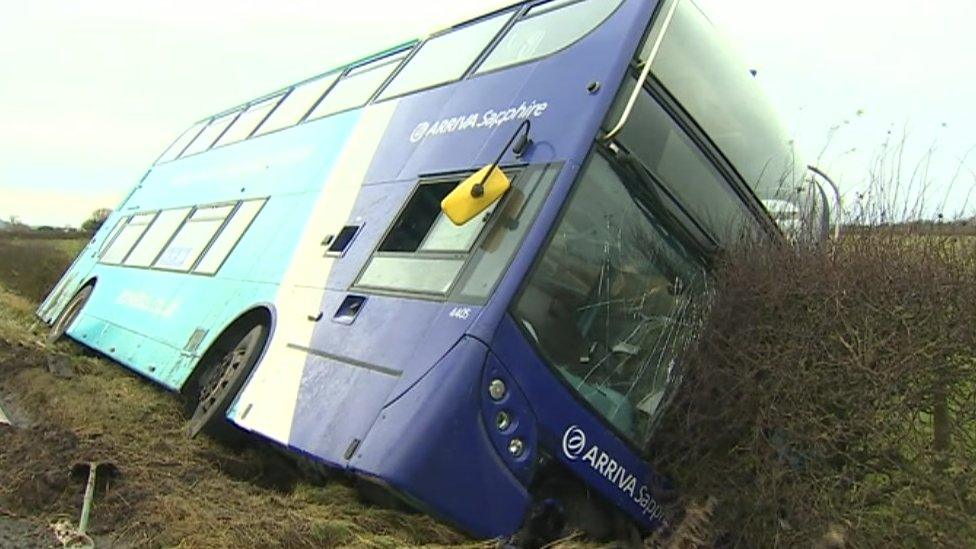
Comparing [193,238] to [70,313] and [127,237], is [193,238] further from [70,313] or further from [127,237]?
[70,313]

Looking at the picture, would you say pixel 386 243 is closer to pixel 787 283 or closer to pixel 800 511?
pixel 787 283

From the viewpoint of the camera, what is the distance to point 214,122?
44.9 feet

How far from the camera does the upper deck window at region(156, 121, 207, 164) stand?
556 inches

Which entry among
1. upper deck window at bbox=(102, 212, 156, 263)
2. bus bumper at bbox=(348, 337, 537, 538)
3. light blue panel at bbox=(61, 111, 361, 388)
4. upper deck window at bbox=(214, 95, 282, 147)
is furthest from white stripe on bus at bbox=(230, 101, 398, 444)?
upper deck window at bbox=(102, 212, 156, 263)

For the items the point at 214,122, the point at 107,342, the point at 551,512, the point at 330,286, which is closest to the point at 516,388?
the point at 551,512

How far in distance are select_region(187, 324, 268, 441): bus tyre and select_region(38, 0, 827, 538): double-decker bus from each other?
3 centimetres

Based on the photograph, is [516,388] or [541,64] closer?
[516,388]

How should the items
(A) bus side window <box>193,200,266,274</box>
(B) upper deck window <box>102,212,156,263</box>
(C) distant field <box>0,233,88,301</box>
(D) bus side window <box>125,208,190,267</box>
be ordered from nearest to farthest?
1. (A) bus side window <box>193,200,266,274</box>
2. (D) bus side window <box>125,208,190,267</box>
3. (B) upper deck window <box>102,212,156,263</box>
4. (C) distant field <box>0,233,88,301</box>

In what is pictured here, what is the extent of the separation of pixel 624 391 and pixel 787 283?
1.00 m

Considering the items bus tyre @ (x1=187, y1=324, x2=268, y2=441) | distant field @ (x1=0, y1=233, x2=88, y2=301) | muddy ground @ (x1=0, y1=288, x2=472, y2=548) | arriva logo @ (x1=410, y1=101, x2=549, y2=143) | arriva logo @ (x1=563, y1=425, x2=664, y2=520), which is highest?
arriva logo @ (x1=410, y1=101, x2=549, y2=143)

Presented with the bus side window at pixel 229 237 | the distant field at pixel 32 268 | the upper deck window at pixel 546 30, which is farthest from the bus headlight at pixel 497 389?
the distant field at pixel 32 268

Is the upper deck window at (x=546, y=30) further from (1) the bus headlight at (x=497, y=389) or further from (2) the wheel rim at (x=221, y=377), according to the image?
(2) the wheel rim at (x=221, y=377)

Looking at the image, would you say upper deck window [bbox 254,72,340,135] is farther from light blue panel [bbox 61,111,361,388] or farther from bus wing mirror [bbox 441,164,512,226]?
bus wing mirror [bbox 441,164,512,226]

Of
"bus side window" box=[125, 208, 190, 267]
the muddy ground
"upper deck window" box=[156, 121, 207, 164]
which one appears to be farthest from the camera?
"upper deck window" box=[156, 121, 207, 164]
